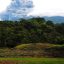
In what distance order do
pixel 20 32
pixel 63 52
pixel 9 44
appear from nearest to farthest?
pixel 63 52, pixel 9 44, pixel 20 32

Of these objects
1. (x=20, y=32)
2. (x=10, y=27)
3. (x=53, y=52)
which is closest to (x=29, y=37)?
(x=20, y=32)

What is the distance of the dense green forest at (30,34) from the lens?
3974 inches

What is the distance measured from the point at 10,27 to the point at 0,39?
13.0m

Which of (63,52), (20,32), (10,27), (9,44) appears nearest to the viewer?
(63,52)

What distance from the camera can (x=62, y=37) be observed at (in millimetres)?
103000

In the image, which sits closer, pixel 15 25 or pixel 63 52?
pixel 63 52

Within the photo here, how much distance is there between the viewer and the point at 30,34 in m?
104

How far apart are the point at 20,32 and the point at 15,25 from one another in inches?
446

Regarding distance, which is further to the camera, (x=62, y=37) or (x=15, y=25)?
(x=15, y=25)

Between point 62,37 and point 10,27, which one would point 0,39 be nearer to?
point 10,27

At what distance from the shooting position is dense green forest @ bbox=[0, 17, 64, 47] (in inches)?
3974

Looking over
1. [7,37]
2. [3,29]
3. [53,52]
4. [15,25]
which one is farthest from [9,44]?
[53,52]

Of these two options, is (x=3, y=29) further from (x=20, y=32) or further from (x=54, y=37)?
(x=54, y=37)

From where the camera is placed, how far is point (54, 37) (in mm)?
103062
